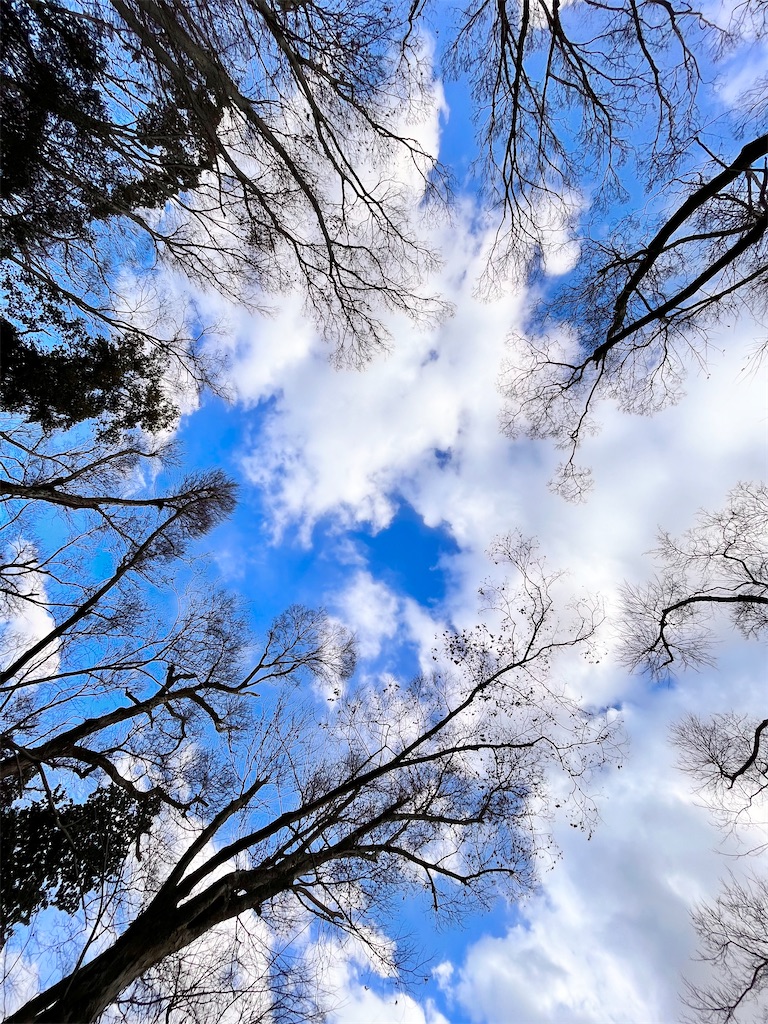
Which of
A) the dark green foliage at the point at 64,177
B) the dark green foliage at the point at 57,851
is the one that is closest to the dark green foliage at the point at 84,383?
the dark green foliage at the point at 64,177

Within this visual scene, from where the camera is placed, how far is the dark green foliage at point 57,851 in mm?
6363

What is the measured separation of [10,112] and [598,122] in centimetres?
669

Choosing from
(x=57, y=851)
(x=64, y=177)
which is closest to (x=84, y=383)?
(x=64, y=177)

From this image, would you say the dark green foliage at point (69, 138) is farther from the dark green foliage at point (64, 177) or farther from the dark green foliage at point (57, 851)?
the dark green foliage at point (57, 851)

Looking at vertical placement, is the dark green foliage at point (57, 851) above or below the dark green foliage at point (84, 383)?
below

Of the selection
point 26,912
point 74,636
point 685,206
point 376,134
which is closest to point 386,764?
point 26,912

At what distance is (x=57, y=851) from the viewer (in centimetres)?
683

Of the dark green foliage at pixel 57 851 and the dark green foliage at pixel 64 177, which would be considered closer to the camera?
the dark green foliage at pixel 64 177

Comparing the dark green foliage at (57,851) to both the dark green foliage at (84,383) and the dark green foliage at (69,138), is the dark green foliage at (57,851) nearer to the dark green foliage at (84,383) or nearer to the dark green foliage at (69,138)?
the dark green foliage at (84,383)

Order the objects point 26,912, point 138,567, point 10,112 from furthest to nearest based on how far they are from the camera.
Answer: point 138,567 → point 26,912 → point 10,112

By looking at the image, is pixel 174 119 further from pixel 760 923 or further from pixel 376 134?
pixel 760 923

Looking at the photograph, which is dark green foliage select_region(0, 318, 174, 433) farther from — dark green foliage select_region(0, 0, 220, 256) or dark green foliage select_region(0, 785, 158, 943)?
dark green foliage select_region(0, 785, 158, 943)

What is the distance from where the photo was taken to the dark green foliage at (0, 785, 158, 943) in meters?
6.36

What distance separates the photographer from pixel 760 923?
6980 millimetres
